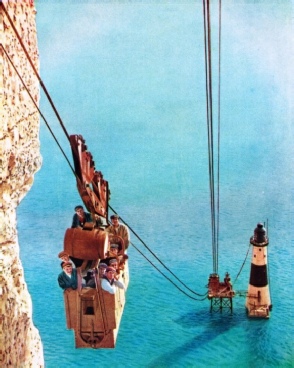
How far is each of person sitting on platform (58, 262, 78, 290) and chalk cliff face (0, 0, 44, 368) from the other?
539 mm

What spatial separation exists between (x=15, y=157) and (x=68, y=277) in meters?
0.77

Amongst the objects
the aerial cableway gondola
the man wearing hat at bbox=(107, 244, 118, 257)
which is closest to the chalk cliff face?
the aerial cableway gondola

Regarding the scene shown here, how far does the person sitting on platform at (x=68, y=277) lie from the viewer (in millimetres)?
2938

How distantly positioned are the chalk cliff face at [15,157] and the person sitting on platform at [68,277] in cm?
54

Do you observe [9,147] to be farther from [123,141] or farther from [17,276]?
[123,141]

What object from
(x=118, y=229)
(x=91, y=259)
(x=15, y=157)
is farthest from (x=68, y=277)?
(x=15, y=157)

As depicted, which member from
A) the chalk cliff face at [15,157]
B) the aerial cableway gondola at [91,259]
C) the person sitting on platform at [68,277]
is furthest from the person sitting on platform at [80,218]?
the chalk cliff face at [15,157]

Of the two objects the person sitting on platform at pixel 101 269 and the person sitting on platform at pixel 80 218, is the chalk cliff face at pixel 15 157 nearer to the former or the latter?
the person sitting on platform at pixel 80 218

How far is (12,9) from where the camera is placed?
2.84 metres

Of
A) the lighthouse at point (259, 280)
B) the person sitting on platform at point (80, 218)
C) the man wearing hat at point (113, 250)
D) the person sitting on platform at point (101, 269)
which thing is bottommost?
the lighthouse at point (259, 280)

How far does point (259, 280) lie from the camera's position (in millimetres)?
6527

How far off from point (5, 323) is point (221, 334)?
389 cm

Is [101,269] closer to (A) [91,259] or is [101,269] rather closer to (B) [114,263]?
(B) [114,263]

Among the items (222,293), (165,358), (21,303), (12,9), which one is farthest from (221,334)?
(12,9)
